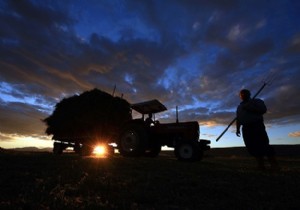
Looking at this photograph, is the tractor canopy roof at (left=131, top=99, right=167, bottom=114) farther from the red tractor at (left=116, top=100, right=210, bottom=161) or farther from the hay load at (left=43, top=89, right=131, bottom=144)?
the hay load at (left=43, top=89, right=131, bottom=144)

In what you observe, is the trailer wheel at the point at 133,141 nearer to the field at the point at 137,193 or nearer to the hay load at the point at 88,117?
the hay load at the point at 88,117

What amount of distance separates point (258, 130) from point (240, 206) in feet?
17.8

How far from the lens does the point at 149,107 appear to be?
1429 cm

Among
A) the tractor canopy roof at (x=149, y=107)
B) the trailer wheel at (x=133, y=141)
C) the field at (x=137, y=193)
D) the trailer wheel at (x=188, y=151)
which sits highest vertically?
the tractor canopy roof at (x=149, y=107)

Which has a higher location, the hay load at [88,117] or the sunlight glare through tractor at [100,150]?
the hay load at [88,117]

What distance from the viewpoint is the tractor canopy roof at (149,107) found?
14.1 metres

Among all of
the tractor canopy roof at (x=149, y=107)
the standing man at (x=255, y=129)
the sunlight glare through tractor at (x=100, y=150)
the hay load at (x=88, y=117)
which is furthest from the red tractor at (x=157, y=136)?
the standing man at (x=255, y=129)

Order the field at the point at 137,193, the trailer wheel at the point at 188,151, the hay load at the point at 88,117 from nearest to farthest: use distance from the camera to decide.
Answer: the field at the point at 137,193
the trailer wheel at the point at 188,151
the hay load at the point at 88,117

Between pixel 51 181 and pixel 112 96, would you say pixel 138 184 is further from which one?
pixel 112 96

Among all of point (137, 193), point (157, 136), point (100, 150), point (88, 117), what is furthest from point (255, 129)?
point (88, 117)

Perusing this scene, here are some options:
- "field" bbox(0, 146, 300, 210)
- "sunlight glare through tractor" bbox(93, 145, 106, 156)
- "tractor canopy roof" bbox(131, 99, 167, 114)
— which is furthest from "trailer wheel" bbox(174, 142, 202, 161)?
"field" bbox(0, 146, 300, 210)

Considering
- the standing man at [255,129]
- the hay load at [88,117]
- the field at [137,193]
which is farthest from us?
the hay load at [88,117]

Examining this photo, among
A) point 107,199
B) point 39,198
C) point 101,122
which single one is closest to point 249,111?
point 107,199

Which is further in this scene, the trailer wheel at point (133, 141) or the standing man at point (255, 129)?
the trailer wheel at point (133, 141)
